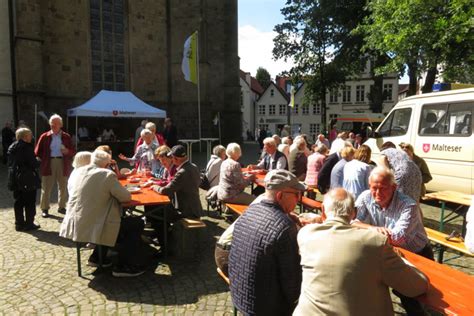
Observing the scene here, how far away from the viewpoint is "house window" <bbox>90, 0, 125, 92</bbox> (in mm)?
19297

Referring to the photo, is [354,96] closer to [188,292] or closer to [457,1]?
[457,1]

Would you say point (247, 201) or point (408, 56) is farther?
point (408, 56)

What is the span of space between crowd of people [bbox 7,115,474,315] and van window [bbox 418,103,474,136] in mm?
1641

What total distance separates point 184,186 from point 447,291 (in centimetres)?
345

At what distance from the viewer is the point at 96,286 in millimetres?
4273

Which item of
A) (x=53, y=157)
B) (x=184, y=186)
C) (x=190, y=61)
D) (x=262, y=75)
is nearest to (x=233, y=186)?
(x=184, y=186)

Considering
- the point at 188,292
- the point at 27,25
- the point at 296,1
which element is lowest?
the point at 188,292

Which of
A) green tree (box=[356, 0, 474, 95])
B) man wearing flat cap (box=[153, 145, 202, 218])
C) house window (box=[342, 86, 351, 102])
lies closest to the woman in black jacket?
man wearing flat cap (box=[153, 145, 202, 218])

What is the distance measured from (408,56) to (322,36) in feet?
41.7

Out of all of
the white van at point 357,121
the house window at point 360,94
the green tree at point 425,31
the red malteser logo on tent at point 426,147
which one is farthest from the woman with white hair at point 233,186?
the house window at point 360,94

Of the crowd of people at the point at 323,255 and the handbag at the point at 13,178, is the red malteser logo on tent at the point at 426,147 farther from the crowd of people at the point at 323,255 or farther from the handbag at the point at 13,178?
the handbag at the point at 13,178

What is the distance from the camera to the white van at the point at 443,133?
7.12 m

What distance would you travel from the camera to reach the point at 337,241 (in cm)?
202

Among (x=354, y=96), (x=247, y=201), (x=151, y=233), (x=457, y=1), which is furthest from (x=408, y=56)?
(x=354, y=96)
